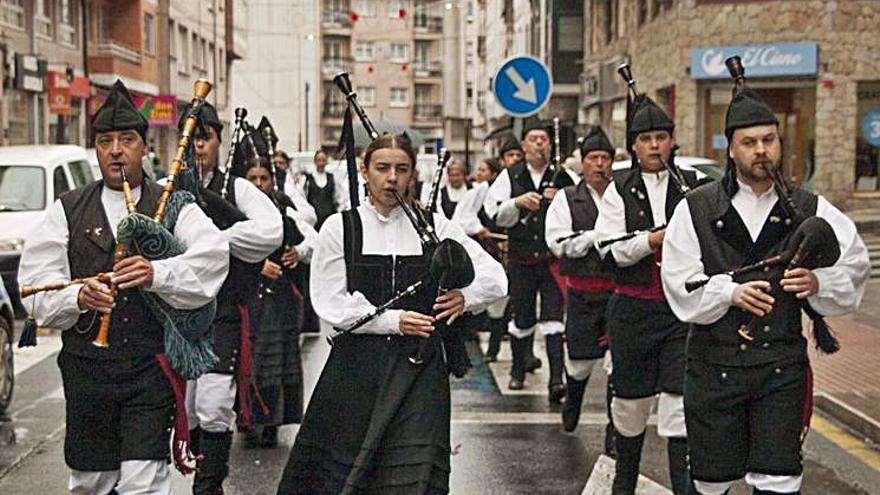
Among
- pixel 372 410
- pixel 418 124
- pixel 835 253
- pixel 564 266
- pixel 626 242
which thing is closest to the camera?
pixel 835 253

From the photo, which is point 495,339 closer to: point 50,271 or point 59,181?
point 59,181

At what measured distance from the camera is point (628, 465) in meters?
7.18

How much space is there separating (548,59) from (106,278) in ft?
138

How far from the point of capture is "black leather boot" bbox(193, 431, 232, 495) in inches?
274

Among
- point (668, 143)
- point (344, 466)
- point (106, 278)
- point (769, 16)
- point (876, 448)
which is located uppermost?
point (769, 16)

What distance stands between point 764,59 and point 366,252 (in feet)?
70.6

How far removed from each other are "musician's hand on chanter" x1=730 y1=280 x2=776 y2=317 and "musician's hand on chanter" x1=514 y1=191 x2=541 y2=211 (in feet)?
16.3

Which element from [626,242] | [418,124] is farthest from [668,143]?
[418,124]

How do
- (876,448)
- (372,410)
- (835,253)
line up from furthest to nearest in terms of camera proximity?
(876,448) → (372,410) → (835,253)

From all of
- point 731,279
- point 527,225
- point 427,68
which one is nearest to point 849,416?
point 527,225

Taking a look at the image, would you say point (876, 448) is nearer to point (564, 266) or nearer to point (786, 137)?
point (564, 266)

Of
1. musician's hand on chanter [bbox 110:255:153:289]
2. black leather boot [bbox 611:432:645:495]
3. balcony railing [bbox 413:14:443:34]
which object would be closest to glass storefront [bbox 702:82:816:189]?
black leather boot [bbox 611:432:645:495]

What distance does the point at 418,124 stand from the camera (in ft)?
253

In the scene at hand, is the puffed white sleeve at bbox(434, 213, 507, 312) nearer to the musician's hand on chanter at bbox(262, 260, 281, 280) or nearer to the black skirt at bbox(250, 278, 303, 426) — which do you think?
the musician's hand on chanter at bbox(262, 260, 281, 280)
